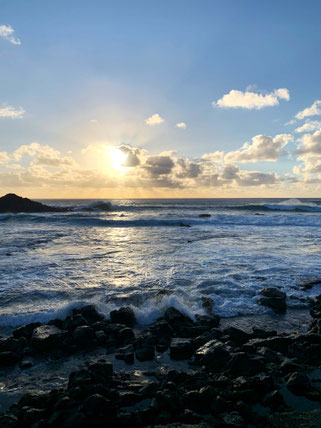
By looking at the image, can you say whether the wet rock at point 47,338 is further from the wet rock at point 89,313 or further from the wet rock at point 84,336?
the wet rock at point 89,313

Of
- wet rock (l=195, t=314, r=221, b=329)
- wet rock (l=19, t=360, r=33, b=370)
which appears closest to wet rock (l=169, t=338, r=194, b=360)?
wet rock (l=195, t=314, r=221, b=329)

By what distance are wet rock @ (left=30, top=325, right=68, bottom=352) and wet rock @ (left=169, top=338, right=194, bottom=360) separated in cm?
222

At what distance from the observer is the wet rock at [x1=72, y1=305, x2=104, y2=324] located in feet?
23.6

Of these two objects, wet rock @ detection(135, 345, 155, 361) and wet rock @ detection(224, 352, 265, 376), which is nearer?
wet rock @ detection(224, 352, 265, 376)

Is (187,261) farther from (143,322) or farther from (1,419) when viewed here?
(1,419)

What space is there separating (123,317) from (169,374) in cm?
268

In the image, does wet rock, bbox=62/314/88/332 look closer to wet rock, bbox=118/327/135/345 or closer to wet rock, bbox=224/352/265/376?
wet rock, bbox=118/327/135/345

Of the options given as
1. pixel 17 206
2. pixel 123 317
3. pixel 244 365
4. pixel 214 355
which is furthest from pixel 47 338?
pixel 17 206

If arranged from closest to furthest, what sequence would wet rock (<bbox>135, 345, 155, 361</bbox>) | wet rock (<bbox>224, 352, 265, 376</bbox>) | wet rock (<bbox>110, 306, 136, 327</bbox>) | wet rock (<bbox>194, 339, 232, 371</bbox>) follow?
wet rock (<bbox>224, 352, 265, 376</bbox>), wet rock (<bbox>194, 339, 232, 371</bbox>), wet rock (<bbox>135, 345, 155, 361</bbox>), wet rock (<bbox>110, 306, 136, 327</bbox>)

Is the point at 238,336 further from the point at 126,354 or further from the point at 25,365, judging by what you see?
the point at 25,365

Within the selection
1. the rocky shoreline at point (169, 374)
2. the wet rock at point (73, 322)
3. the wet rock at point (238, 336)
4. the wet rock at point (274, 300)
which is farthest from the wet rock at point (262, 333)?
the wet rock at point (73, 322)

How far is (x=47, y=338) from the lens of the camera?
584 cm

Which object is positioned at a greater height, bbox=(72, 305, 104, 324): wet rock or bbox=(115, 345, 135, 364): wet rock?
bbox=(72, 305, 104, 324): wet rock

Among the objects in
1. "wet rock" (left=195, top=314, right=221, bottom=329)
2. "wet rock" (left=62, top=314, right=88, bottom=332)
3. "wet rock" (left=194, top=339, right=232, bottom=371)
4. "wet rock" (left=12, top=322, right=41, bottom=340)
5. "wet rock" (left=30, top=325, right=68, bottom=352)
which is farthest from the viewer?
"wet rock" (left=195, top=314, right=221, bottom=329)
